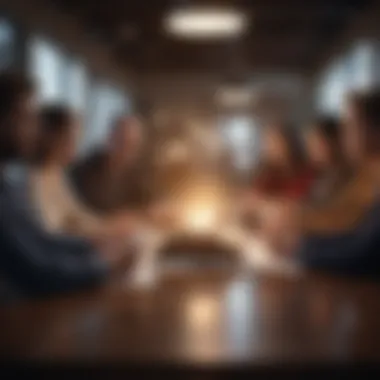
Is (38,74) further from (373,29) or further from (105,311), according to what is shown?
(373,29)

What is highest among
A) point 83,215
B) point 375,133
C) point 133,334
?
point 375,133

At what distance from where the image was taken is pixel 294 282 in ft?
3.40

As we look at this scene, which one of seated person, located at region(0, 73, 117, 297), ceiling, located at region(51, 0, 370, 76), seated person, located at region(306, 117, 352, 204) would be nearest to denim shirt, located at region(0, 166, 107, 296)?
seated person, located at region(0, 73, 117, 297)

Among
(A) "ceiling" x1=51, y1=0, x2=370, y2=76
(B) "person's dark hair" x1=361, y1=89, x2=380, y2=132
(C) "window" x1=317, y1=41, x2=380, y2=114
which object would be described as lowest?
(B) "person's dark hair" x1=361, y1=89, x2=380, y2=132

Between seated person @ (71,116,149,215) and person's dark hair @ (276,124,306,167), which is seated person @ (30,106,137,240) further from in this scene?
person's dark hair @ (276,124,306,167)

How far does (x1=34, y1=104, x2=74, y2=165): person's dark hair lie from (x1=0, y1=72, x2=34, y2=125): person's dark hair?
0.11 feet

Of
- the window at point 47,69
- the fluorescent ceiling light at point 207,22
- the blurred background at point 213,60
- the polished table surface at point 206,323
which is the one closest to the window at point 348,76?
the blurred background at point 213,60

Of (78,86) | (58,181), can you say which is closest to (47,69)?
(78,86)

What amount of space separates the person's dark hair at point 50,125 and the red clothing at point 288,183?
0.88ft

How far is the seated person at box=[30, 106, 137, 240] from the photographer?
1.01m

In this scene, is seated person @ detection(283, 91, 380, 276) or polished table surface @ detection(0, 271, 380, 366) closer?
polished table surface @ detection(0, 271, 380, 366)

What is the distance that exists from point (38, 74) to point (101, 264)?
265 mm

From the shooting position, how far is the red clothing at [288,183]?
103 centimetres

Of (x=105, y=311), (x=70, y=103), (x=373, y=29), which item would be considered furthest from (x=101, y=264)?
(x=373, y=29)
